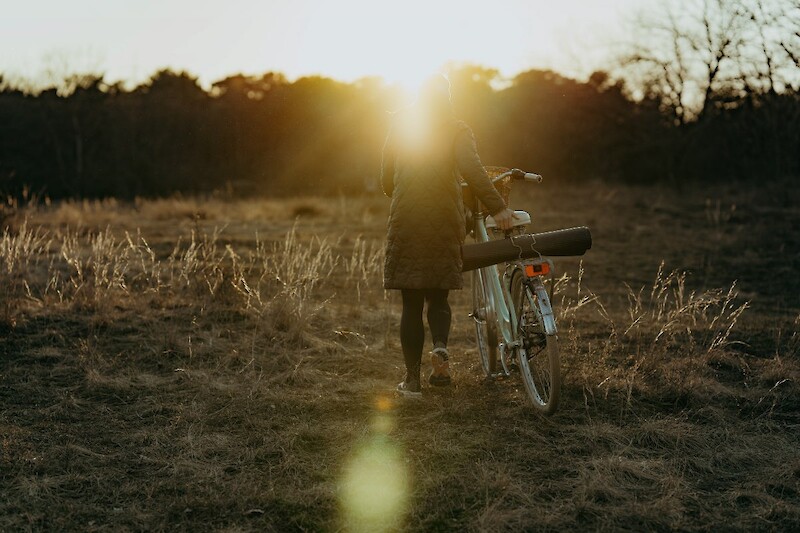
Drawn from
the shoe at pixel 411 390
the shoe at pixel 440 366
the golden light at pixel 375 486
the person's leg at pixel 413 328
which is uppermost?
the person's leg at pixel 413 328

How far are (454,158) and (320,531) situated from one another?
2.21 meters

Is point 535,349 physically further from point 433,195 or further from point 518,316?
point 433,195

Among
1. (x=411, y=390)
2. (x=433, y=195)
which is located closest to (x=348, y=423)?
(x=411, y=390)

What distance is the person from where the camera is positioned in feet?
13.6

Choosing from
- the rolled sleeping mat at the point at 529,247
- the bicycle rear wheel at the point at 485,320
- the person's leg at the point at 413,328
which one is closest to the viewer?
the rolled sleeping mat at the point at 529,247

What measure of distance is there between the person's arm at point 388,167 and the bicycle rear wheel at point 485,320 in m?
0.77

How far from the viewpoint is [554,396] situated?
12.6 ft

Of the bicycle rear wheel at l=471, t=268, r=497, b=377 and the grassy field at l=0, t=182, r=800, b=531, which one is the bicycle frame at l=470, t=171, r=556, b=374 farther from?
Result: the grassy field at l=0, t=182, r=800, b=531

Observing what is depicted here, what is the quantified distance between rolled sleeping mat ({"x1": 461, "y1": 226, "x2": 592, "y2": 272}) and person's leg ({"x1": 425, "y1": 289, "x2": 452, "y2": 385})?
15.8 inches

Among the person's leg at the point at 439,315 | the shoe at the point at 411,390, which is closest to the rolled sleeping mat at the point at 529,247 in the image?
the person's leg at the point at 439,315

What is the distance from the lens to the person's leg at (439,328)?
4.45 m

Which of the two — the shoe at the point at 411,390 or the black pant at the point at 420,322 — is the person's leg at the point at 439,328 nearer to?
the black pant at the point at 420,322

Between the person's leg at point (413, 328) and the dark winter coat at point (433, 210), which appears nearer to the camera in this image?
the dark winter coat at point (433, 210)

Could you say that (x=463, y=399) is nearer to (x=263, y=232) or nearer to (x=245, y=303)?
(x=245, y=303)
